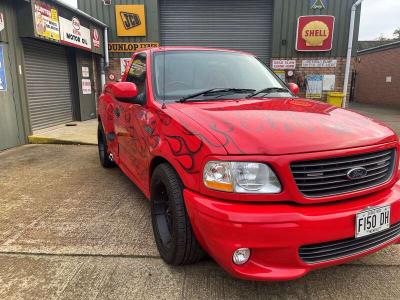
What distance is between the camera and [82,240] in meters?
3.09

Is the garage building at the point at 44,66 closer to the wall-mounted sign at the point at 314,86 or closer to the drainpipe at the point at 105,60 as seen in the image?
the drainpipe at the point at 105,60

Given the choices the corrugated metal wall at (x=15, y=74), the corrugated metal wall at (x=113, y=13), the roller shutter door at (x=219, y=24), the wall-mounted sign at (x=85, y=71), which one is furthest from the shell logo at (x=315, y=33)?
the corrugated metal wall at (x=15, y=74)

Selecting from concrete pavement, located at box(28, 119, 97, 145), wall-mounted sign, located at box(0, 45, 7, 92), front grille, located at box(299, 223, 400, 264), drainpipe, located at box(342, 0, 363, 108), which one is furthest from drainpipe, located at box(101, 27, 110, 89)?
front grille, located at box(299, 223, 400, 264)

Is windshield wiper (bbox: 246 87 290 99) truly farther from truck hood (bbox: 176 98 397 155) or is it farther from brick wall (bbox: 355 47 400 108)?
brick wall (bbox: 355 47 400 108)

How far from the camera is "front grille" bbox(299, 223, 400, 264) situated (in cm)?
204

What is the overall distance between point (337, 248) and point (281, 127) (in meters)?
0.82

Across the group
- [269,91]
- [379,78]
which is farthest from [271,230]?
[379,78]

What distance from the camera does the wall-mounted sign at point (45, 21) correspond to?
24.6 feet

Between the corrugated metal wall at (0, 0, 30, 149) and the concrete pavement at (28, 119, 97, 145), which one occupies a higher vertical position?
the corrugated metal wall at (0, 0, 30, 149)

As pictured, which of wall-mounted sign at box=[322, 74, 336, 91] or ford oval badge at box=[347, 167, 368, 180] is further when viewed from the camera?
wall-mounted sign at box=[322, 74, 336, 91]

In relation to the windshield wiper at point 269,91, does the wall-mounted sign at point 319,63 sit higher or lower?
higher

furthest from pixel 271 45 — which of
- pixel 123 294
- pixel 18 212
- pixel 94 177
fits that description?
pixel 123 294

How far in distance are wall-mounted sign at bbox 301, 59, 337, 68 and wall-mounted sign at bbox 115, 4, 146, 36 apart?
19.0 ft

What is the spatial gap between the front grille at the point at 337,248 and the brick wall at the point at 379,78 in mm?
20049
